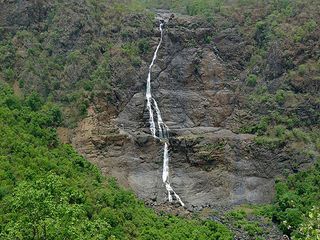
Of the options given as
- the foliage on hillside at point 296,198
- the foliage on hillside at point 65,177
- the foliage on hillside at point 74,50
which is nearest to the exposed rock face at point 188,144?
the foliage on hillside at point 296,198

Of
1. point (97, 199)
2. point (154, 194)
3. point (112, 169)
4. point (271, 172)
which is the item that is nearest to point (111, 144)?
point (112, 169)

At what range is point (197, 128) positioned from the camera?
4666cm

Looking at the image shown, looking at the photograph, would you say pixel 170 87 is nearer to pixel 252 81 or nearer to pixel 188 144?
pixel 252 81

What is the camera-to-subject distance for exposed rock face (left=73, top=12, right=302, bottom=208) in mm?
40969

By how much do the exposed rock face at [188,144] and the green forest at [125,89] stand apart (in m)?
1.31

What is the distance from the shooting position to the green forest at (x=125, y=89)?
33625mm

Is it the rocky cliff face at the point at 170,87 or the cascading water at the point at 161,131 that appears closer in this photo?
the cascading water at the point at 161,131

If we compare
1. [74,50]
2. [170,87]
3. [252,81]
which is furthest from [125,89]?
[252,81]

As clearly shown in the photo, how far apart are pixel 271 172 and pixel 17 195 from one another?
2972 centimetres

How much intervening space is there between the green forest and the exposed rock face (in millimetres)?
1314

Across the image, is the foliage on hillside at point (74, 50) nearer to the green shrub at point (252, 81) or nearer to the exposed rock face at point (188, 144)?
the exposed rock face at point (188, 144)

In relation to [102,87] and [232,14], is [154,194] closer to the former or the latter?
[102,87]

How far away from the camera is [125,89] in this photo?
49.7 metres

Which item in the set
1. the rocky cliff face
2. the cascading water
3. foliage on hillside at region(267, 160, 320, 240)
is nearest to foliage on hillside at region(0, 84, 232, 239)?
the rocky cliff face
